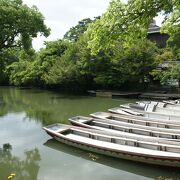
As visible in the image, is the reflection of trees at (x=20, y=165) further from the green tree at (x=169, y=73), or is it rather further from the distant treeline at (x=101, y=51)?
the green tree at (x=169, y=73)

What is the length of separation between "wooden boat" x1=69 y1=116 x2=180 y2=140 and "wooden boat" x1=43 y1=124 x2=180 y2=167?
1.91 ft

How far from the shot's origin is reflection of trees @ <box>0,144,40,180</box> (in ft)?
33.2

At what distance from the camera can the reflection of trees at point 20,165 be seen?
10125mm

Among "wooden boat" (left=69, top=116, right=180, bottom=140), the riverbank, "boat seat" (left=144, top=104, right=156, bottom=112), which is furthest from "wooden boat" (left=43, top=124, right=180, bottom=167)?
the riverbank

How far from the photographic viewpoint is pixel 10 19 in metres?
21.4

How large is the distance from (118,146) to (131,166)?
2.94 feet

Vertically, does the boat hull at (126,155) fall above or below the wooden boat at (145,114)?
below

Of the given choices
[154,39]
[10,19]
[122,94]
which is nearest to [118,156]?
[10,19]

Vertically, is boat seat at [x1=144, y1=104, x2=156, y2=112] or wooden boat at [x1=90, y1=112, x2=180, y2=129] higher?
boat seat at [x1=144, y1=104, x2=156, y2=112]

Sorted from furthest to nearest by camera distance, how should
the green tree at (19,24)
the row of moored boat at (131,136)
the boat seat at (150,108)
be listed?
the green tree at (19,24) < the boat seat at (150,108) < the row of moored boat at (131,136)

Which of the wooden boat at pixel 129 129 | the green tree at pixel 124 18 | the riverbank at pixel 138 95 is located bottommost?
the wooden boat at pixel 129 129

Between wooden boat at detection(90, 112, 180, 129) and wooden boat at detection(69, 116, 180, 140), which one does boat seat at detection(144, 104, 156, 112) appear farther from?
wooden boat at detection(69, 116, 180, 140)

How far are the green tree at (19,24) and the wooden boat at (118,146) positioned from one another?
34.6 ft

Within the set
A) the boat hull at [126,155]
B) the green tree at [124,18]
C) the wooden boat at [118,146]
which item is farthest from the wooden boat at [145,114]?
the green tree at [124,18]
